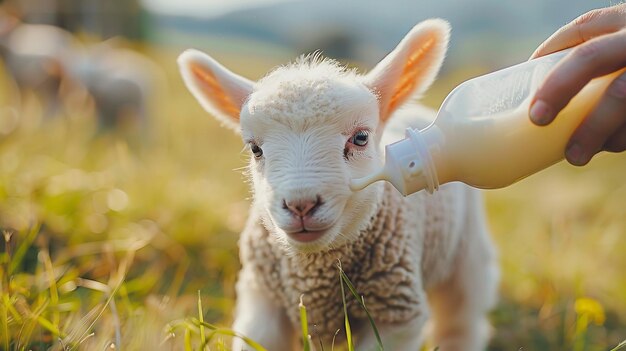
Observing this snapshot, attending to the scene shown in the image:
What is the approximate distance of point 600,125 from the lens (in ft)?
6.53

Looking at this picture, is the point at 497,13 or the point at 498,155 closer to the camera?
the point at 498,155

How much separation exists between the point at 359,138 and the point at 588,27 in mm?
817

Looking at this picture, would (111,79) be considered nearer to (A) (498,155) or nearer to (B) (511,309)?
(B) (511,309)

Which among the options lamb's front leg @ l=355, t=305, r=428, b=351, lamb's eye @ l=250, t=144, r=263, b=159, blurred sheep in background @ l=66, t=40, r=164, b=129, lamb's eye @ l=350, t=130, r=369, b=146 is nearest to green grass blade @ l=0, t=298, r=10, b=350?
lamb's eye @ l=250, t=144, r=263, b=159

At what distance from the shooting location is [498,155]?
1.98 meters

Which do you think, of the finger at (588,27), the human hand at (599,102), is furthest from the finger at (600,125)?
the finger at (588,27)

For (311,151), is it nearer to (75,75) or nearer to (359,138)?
(359,138)

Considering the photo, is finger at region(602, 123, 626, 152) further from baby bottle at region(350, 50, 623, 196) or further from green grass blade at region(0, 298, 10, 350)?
green grass blade at region(0, 298, 10, 350)

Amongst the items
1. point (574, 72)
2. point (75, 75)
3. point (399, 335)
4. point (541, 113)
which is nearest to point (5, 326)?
point (399, 335)

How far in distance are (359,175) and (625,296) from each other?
2972 millimetres

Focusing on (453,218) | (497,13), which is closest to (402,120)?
(453,218)

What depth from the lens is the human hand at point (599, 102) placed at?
6.29 feet

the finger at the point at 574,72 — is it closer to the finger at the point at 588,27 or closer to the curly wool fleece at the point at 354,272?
the finger at the point at 588,27

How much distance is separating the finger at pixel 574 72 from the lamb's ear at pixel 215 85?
1182mm
